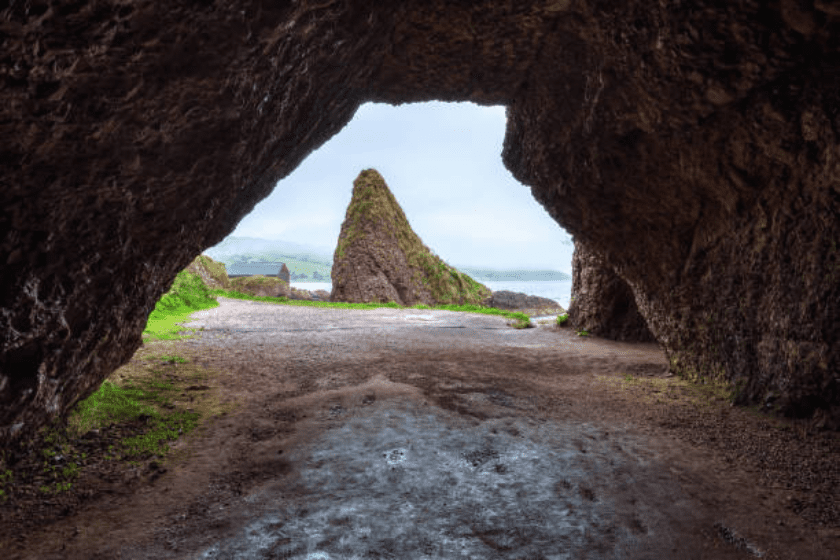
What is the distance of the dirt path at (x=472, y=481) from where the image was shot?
2213 mm

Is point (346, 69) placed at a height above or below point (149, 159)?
above

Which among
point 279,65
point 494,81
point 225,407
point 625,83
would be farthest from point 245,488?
point 494,81

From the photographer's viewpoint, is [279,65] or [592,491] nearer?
[592,491]

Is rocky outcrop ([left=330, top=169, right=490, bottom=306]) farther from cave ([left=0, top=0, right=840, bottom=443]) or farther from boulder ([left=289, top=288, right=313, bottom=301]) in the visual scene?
cave ([left=0, top=0, right=840, bottom=443])

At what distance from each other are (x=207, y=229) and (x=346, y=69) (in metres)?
2.12

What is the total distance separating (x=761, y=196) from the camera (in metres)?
4.14

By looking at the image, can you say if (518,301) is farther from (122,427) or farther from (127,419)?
(122,427)

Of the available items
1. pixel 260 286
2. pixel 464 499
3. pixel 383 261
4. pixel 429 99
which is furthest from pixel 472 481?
pixel 260 286

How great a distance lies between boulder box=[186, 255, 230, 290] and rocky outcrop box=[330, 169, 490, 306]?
282 inches

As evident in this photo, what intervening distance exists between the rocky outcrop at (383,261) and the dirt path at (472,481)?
58.6 feet

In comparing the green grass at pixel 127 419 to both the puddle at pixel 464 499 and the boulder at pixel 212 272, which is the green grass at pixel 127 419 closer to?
the puddle at pixel 464 499

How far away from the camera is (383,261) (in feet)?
77.9

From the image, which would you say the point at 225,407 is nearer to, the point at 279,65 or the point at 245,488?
the point at 245,488

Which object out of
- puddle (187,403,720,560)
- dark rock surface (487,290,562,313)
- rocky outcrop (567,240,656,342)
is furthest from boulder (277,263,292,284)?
puddle (187,403,720,560)
